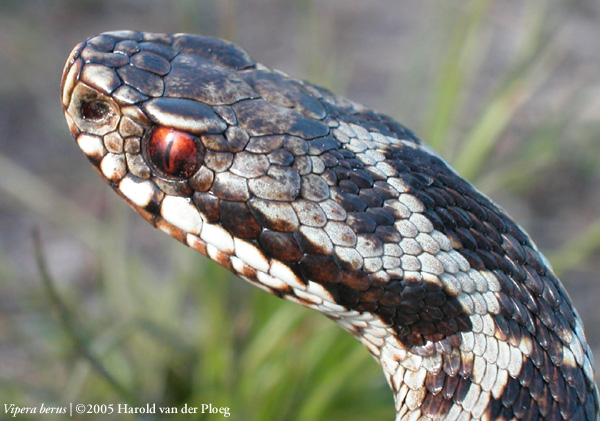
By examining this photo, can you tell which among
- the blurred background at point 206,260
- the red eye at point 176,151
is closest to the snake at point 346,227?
the red eye at point 176,151

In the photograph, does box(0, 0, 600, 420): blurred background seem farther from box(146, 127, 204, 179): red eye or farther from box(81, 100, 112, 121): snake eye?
box(146, 127, 204, 179): red eye

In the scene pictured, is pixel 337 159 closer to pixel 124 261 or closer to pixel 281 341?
pixel 281 341

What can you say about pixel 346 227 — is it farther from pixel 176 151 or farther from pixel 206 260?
pixel 206 260

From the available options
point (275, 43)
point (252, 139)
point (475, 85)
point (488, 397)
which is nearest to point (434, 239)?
point (488, 397)

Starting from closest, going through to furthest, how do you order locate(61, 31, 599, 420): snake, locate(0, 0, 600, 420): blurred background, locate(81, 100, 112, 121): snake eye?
locate(61, 31, 599, 420): snake, locate(81, 100, 112, 121): snake eye, locate(0, 0, 600, 420): blurred background

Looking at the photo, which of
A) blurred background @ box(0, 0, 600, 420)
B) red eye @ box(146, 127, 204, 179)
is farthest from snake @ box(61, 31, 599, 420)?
blurred background @ box(0, 0, 600, 420)

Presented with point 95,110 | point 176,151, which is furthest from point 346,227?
point 95,110
